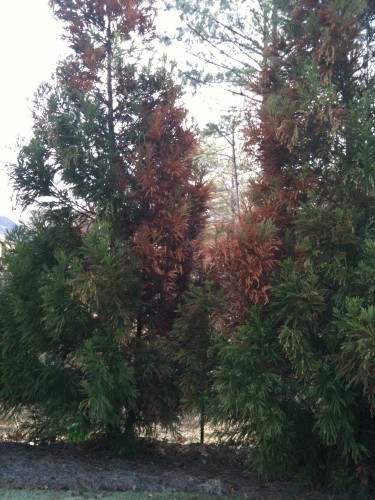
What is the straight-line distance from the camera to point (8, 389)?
662 cm

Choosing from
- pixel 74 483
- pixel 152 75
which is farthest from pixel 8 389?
pixel 152 75

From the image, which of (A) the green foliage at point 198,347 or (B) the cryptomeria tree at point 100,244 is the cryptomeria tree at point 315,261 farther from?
(B) the cryptomeria tree at point 100,244

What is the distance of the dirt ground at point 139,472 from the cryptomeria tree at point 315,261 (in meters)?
0.40

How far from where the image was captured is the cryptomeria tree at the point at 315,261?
198 inches

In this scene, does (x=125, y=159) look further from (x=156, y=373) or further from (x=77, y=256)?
(x=156, y=373)

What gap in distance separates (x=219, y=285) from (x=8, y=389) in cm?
260

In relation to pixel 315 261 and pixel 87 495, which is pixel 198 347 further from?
pixel 87 495

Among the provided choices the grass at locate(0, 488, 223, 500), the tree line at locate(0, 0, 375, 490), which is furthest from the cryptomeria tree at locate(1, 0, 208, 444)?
the grass at locate(0, 488, 223, 500)

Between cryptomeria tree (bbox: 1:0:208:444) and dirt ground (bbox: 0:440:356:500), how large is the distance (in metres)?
0.38

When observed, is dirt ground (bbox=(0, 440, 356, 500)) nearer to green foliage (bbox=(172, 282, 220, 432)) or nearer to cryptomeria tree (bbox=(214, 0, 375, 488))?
cryptomeria tree (bbox=(214, 0, 375, 488))

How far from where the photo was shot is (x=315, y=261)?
A: 5.26 m

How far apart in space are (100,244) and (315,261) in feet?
6.72

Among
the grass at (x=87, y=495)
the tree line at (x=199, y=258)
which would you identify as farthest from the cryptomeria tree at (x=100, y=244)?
the grass at (x=87, y=495)

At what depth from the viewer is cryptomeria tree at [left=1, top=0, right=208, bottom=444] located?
20.0 ft
